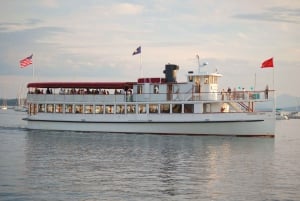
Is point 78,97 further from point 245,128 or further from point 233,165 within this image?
point 233,165

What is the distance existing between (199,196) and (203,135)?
28525 millimetres

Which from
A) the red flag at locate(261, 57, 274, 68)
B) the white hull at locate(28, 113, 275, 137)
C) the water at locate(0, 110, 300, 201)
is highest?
the red flag at locate(261, 57, 274, 68)

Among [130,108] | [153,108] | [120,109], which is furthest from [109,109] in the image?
[153,108]

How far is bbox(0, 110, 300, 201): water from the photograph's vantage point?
72.1 ft

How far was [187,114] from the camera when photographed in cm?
4975

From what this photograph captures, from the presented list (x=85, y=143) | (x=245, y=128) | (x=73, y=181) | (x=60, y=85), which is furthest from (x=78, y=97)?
(x=73, y=181)

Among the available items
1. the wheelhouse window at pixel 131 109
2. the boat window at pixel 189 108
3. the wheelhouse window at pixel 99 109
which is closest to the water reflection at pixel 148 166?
the boat window at pixel 189 108

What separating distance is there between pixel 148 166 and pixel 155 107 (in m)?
22.1

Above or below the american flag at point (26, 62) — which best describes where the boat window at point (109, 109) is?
below

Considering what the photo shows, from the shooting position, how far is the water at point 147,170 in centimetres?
2197

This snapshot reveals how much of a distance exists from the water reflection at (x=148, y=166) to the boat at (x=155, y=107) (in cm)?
200

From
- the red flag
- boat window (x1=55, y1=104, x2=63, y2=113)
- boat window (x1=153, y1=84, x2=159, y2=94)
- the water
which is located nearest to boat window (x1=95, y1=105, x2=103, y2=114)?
boat window (x1=55, y1=104, x2=63, y2=113)

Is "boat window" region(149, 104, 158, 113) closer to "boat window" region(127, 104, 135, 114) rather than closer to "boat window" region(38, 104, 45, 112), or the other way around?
"boat window" region(127, 104, 135, 114)

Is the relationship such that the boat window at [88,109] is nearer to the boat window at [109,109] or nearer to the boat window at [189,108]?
the boat window at [109,109]
